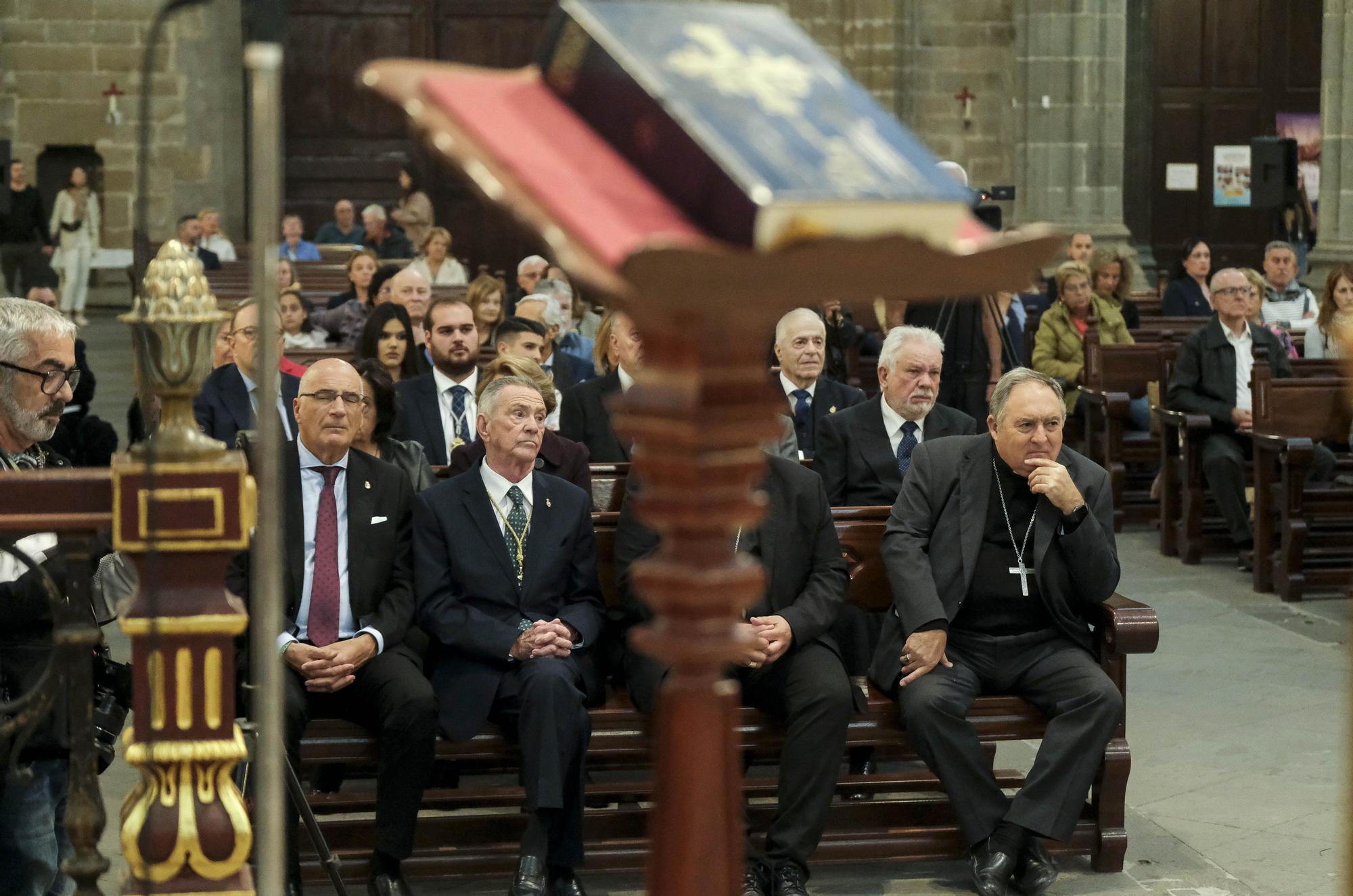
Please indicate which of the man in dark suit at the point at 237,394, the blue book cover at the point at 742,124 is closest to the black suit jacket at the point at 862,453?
the man in dark suit at the point at 237,394

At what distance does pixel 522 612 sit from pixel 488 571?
144mm

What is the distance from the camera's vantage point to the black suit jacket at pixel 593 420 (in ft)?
21.7

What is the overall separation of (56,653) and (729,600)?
1307 millimetres

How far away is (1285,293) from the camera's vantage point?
1116 cm

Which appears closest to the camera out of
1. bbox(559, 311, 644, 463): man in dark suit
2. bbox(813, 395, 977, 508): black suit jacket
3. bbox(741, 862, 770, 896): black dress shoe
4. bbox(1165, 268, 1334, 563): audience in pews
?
bbox(741, 862, 770, 896): black dress shoe

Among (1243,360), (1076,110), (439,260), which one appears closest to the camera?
(1243,360)

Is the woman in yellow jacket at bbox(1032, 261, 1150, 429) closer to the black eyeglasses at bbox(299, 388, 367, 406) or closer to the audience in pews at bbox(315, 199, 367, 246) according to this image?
the black eyeglasses at bbox(299, 388, 367, 406)

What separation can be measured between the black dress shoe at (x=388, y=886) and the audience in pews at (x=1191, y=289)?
9.11 m

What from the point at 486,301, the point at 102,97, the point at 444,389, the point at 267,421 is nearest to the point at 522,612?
the point at 444,389

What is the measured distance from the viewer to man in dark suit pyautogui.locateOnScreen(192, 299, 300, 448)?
6.60 metres

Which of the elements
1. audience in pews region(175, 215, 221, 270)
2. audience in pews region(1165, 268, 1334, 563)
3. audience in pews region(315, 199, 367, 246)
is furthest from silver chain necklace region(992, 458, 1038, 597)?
audience in pews region(315, 199, 367, 246)

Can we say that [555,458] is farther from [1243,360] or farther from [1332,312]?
[1332,312]

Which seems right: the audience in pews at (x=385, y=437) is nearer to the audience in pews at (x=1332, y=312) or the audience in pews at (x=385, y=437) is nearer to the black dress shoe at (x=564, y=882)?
the black dress shoe at (x=564, y=882)

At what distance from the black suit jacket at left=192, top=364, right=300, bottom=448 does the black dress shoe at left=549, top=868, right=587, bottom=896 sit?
2575 millimetres
